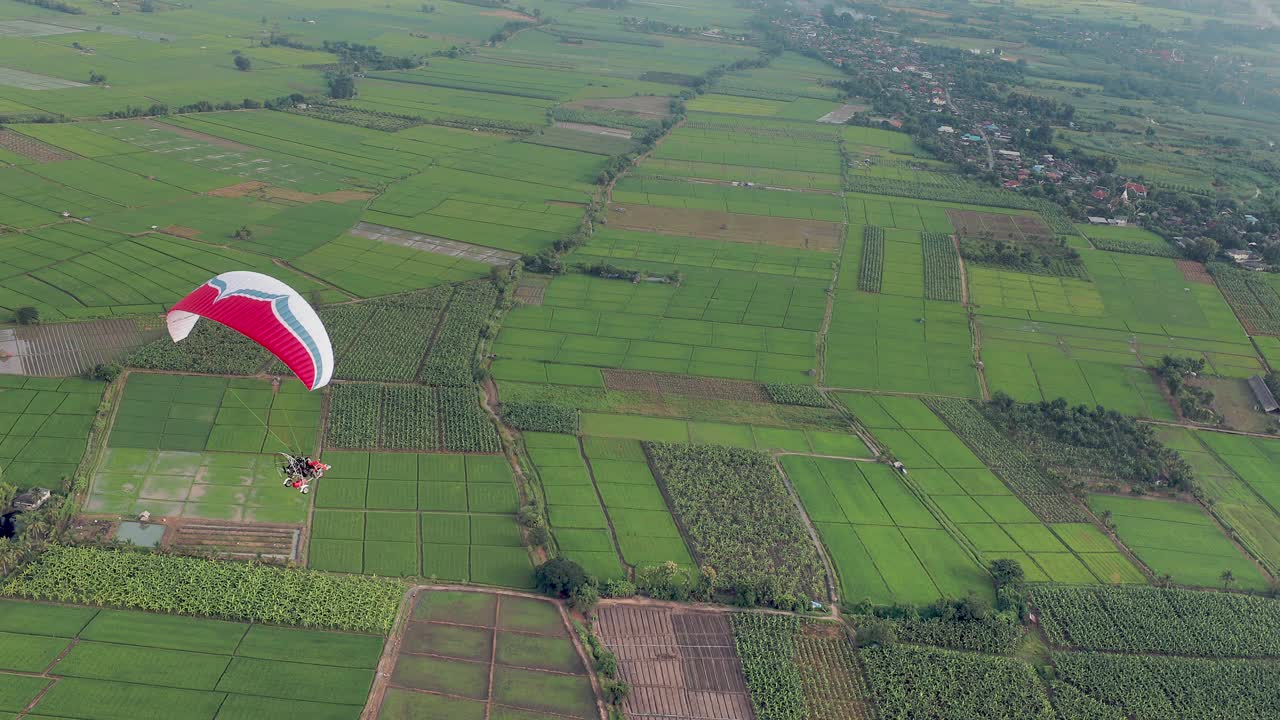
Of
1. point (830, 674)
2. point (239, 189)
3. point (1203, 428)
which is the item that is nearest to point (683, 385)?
point (830, 674)

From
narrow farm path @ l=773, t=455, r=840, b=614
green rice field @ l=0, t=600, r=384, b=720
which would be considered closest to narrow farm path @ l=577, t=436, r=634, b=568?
narrow farm path @ l=773, t=455, r=840, b=614

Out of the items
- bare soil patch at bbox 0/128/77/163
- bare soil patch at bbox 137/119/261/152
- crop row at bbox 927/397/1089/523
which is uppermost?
bare soil patch at bbox 0/128/77/163

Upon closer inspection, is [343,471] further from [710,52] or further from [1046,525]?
[710,52]

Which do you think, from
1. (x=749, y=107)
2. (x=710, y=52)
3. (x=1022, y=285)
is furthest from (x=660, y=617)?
(x=710, y=52)

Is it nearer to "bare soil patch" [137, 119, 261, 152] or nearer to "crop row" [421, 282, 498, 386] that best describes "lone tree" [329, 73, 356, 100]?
"bare soil patch" [137, 119, 261, 152]

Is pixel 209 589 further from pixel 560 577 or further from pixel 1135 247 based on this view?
pixel 1135 247

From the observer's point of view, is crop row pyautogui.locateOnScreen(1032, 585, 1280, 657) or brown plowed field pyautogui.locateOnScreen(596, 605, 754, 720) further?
crop row pyautogui.locateOnScreen(1032, 585, 1280, 657)
